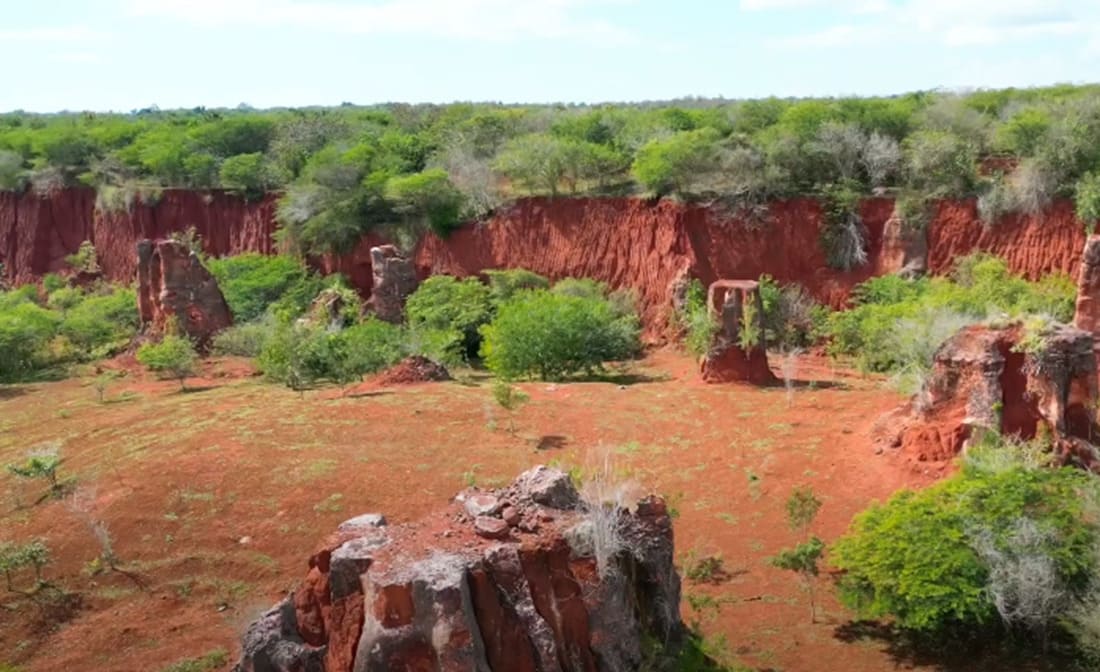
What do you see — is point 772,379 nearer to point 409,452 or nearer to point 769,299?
point 769,299

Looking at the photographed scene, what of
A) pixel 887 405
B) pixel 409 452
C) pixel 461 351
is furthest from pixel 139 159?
pixel 887 405

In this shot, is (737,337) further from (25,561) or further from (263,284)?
(263,284)

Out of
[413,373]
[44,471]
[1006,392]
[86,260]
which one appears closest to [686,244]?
[413,373]

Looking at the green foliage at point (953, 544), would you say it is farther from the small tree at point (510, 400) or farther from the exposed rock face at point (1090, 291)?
the exposed rock face at point (1090, 291)

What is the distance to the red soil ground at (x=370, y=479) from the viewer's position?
37.9 feet

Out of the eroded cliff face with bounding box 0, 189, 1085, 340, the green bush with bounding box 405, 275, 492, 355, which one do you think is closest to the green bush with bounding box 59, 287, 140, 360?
the eroded cliff face with bounding box 0, 189, 1085, 340

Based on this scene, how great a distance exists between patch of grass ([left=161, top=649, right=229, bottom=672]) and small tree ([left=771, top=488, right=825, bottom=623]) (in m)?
6.31

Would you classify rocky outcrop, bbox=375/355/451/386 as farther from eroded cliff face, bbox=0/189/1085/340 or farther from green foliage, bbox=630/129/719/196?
green foliage, bbox=630/129/719/196

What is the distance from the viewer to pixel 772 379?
2156cm

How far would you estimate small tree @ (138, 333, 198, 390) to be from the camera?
79.6ft

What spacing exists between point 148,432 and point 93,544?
4.76m

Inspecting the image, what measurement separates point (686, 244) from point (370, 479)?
16.8 metres

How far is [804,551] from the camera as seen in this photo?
11.6 m

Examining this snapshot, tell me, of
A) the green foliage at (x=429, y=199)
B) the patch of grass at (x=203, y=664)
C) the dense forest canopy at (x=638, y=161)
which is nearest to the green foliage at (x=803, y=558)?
the patch of grass at (x=203, y=664)
